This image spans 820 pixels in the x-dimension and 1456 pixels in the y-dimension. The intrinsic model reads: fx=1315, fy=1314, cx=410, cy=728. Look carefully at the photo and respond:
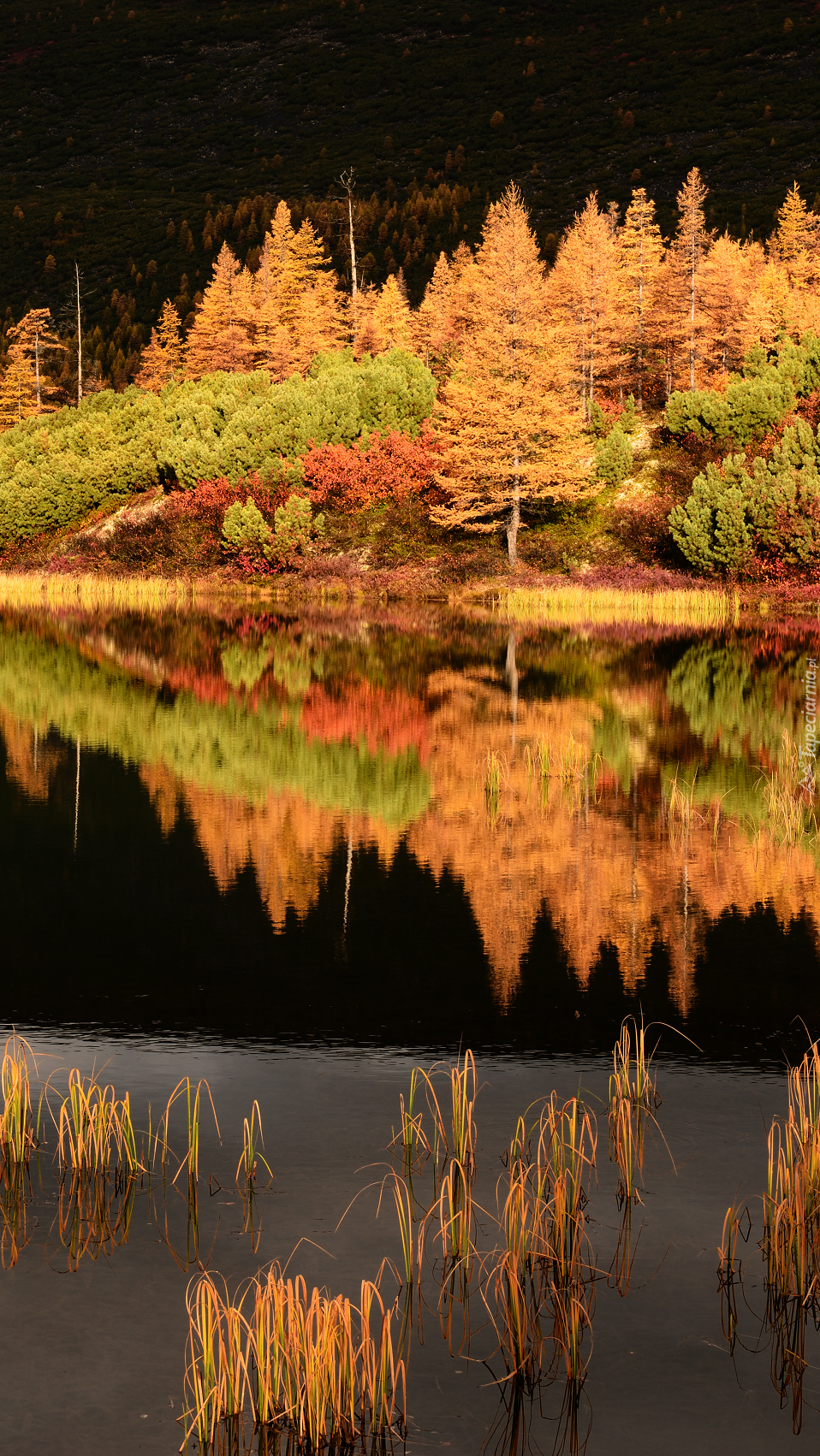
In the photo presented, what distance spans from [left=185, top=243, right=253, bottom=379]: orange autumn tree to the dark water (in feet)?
217

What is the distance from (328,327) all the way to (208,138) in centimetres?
12585

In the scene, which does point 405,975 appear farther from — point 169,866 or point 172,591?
point 172,591

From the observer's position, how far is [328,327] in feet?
279

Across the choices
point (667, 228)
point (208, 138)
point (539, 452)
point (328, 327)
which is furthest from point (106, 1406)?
point (208, 138)

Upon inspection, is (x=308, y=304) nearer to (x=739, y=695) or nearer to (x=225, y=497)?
(x=225, y=497)

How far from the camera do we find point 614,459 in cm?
5906

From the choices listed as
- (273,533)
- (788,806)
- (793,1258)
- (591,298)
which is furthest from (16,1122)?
(591,298)

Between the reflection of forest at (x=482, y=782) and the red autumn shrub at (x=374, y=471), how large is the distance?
30962mm

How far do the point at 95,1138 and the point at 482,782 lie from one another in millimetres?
11306

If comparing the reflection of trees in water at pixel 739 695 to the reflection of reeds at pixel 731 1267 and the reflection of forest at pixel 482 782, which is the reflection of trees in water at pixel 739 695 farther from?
the reflection of reeds at pixel 731 1267

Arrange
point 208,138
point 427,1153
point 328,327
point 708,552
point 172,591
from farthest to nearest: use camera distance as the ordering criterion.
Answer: point 208,138 → point 328,327 → point 172,591 → point 708,552 → point 427,1153

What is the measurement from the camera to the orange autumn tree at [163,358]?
9538cm

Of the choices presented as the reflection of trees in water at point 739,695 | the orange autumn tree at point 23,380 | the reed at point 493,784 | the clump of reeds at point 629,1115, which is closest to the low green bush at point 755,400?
the reflection of trees in water at point 739,695

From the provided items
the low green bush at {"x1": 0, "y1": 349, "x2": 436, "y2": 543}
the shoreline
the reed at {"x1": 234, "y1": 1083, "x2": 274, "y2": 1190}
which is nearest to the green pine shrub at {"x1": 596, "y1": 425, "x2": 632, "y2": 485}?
the shoreline
